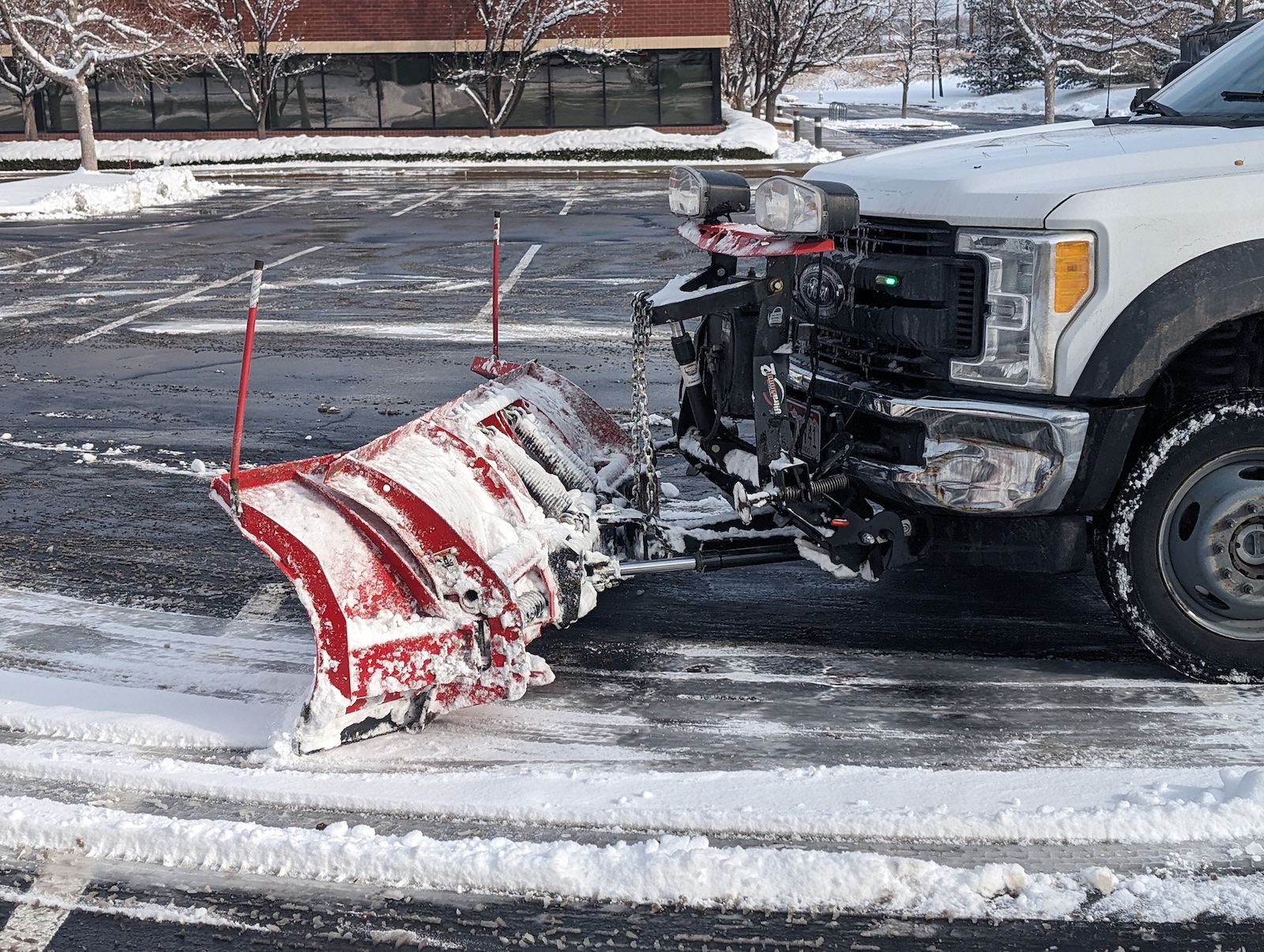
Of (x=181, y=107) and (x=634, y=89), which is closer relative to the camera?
(x=634, y=89)

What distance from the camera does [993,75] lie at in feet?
212

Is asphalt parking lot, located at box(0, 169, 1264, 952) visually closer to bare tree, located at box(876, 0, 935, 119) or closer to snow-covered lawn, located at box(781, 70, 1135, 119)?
snow-covered lawn, located at box(781, 70, 1135, 119)

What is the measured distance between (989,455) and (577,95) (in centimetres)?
3417

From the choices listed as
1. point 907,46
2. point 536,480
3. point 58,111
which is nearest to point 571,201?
point 536,480

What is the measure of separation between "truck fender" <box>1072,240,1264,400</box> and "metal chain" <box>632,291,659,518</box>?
143cm

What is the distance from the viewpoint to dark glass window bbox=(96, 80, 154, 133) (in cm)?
3725

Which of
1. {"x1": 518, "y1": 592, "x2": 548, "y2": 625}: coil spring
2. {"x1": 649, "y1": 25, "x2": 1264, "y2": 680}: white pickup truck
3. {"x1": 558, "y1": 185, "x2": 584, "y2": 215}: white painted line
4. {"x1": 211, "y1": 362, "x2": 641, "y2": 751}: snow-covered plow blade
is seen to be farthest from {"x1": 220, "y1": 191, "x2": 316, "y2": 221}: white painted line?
{"x1": 518, "y1": 592, "x2": 548, "y2": 625}: coil spring

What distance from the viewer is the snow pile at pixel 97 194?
21.4 m

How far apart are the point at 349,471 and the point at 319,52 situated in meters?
35.2

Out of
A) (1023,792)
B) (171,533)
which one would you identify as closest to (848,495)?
(1023,792)

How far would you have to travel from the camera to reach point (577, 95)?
36.2 m

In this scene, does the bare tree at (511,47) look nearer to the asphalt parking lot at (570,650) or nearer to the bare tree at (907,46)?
the bare tree at (907,46)

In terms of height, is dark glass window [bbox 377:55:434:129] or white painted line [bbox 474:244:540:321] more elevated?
dark glass window [bbox 377:55:434:129]

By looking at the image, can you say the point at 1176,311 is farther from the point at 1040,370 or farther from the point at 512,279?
the point at 512,279
